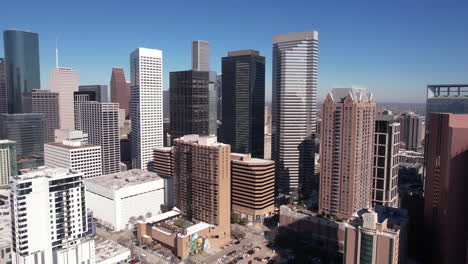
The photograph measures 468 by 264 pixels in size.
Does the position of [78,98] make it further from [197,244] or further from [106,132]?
[197,244]

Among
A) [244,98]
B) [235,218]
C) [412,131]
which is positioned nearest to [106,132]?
[244,98]

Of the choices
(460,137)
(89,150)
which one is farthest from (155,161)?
(460,137)

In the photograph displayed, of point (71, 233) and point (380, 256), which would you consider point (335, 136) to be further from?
point (71, 233)

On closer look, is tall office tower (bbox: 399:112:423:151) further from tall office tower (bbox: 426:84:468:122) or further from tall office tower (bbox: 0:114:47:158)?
tall office tower (bbox: 0:114:47:158)

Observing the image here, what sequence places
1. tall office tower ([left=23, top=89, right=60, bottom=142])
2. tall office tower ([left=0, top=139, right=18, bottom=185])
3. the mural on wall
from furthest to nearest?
1. tall office tower ([left=23, top=89, right=60, bottom=142])
2. tall office tower ([left=0, top=139, right=18, bottom=185])
3. the mural on wall

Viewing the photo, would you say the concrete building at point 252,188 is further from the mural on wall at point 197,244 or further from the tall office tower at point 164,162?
the tall office tower at point 164,162

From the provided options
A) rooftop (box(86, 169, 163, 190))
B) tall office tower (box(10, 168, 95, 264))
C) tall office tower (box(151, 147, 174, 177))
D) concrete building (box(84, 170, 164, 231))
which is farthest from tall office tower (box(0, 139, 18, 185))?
tall office tower (box(10, 168, 95, 264))

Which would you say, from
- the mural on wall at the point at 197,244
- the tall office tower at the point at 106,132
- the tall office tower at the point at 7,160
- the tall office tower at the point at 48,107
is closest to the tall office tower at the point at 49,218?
the mural on wall at the point at 197,244
